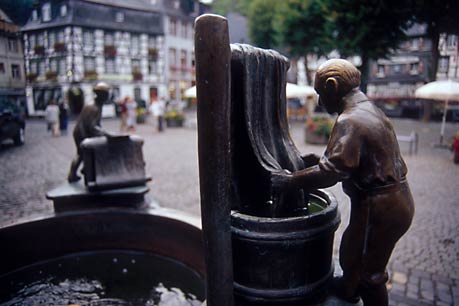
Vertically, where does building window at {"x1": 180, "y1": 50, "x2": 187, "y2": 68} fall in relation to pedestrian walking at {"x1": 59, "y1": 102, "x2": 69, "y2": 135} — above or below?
above

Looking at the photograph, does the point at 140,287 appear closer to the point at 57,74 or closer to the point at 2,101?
the point at 57,74

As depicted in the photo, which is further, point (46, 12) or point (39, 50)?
point (39, 50)

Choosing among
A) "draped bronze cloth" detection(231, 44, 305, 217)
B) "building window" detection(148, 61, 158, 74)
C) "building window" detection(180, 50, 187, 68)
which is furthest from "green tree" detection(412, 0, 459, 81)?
"building window" detection(180, 50, 187, 68)

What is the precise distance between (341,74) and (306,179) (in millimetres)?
620

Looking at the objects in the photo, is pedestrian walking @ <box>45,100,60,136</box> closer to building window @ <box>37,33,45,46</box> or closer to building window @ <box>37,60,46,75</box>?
building window @ <box>37,60,46,75</box>

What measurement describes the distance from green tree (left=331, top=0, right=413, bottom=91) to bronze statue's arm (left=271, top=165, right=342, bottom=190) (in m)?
15.1

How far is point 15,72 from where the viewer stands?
526cm

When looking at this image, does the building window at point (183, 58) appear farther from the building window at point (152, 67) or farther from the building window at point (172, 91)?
the building window at point (152, 67)

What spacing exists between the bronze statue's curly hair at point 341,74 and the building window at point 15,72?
4776 mm

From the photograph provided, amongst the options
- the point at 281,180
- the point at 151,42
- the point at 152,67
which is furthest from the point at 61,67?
the point at 152,67

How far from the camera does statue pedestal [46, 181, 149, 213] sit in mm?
4742

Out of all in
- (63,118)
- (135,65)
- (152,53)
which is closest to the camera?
(63,118)

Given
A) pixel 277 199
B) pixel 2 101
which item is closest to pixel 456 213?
pixel 277 199

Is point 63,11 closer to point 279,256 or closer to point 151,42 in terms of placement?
point 279,256
